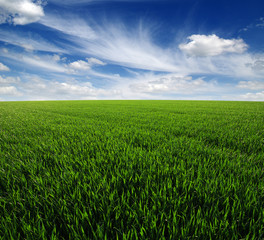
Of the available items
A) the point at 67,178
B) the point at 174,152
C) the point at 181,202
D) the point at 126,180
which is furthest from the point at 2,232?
the point at 174,152

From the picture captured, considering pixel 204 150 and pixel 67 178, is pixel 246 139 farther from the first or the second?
pixel 67 178

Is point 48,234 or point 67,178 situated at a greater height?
point 67,178

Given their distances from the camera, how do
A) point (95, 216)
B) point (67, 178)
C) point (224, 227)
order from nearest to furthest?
point (224, 227), point (95, 216), point (67, 178)

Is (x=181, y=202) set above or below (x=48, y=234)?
above

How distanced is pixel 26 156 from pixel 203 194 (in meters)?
2.75

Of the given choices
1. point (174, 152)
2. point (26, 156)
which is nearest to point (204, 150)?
point (174, 152)

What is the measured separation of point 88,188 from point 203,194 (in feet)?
3.92

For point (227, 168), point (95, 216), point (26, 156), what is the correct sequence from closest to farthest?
point (95, 216) → point (227, 168) → point (26, 156)

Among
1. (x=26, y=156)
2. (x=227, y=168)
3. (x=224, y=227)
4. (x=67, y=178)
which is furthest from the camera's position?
(x=26, y=156)

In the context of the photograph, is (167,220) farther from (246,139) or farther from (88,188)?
(246,139)

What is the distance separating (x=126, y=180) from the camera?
1.61 metres

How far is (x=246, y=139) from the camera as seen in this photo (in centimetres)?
321

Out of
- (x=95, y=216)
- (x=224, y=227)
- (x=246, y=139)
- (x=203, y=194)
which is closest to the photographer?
(x=224, y=227)

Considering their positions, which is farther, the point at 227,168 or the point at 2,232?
the point at 227,168
